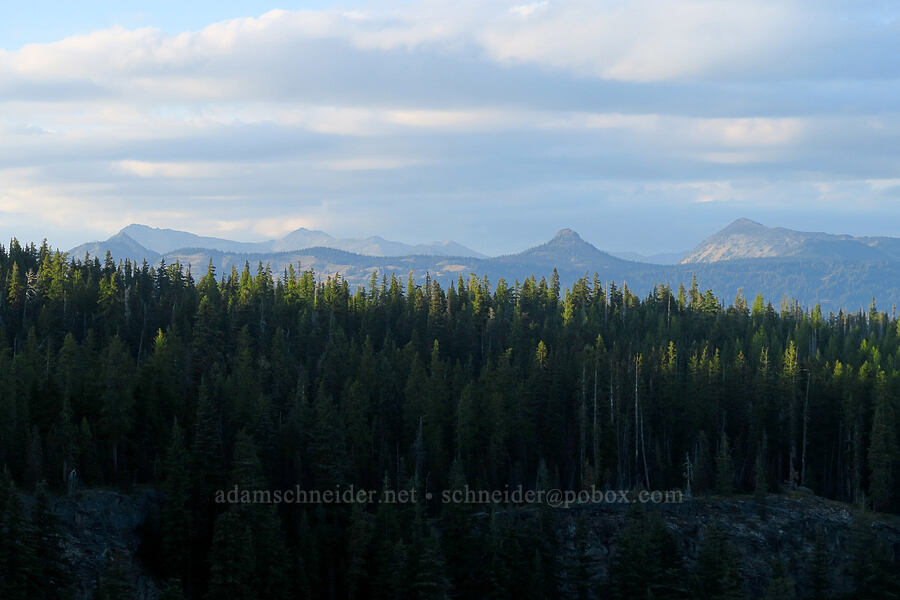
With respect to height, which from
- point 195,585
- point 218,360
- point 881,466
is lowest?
point 195,585

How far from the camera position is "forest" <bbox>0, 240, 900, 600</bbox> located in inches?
3095

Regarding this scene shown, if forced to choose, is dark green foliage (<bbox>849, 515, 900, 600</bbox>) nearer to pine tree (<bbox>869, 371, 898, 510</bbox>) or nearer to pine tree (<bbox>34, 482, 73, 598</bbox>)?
pine tree (<bbox>869, 371, 898, 510</bbox>)

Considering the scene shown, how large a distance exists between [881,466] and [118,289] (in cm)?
10856

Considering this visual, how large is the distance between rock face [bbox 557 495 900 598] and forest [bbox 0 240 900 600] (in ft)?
9.70

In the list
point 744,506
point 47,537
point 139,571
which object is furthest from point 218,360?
point 744,506

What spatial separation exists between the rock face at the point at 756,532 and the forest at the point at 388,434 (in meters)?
2.96

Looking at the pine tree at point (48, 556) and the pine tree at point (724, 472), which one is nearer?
the pine tree at point (48, 556)

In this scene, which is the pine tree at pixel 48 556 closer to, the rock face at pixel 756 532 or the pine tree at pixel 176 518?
the pine tree at pixel 176 518

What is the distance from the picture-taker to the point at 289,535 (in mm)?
87375

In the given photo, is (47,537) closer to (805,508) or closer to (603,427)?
(603,427)

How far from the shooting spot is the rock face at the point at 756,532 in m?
97.4

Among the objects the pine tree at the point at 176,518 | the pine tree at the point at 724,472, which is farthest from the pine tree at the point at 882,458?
the pine tree at the point at 176,518

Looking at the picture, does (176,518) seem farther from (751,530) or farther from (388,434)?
(751,530)

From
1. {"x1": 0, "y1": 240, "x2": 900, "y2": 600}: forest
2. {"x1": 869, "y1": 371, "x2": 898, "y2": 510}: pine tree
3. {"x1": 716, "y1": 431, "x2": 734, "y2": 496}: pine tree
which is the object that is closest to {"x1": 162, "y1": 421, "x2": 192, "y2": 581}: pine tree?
{"x1": 0, "y1": 240, "x2": 900, "y2": 600}: forest
